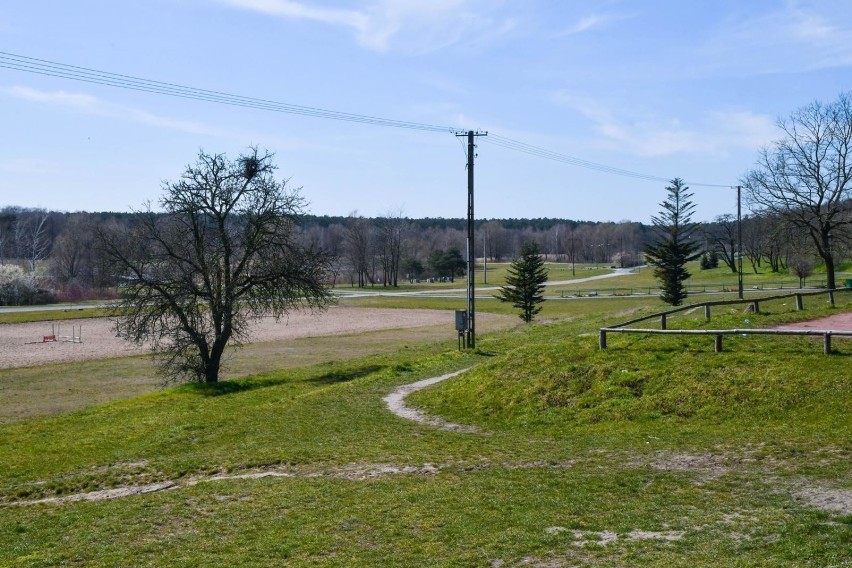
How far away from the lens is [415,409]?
22.6m

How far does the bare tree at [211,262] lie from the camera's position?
107ft

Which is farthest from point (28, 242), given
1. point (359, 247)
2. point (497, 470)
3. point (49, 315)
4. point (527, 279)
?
point (497, 470)

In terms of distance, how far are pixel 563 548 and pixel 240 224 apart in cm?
2729

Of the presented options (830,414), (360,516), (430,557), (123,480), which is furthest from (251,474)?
(830,414)

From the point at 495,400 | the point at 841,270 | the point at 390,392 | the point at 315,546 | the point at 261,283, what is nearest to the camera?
the point at 315,546

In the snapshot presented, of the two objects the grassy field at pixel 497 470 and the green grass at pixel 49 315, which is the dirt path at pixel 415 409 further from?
the green grass at pixel 49 315

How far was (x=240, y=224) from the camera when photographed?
114 feet

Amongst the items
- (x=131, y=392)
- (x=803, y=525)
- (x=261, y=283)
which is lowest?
(x=131, y=392)

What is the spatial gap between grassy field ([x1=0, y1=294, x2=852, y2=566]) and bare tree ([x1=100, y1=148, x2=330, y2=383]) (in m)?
6.52

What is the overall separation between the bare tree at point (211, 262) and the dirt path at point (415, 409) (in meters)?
8.87

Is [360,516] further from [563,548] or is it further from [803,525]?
[803,525]

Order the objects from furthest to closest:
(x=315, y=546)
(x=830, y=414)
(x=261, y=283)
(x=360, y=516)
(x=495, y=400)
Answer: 1. (x=261, y=283)
2. (x=495, y=400)
3. (x=830, y=414)
4. (x=360, y=516)
5. (x=315, y=546)

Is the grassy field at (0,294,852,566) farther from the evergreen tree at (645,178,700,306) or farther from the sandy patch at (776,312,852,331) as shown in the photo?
the evergreen tree at (645,178,700,306)

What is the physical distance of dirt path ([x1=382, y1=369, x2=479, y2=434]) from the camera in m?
19.8
